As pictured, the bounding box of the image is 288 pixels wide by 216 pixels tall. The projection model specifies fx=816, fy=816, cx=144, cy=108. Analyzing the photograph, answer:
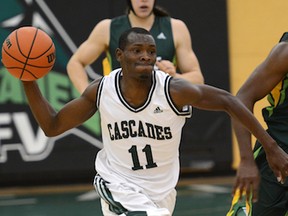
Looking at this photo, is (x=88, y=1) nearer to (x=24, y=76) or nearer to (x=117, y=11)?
(x=117, y=11)

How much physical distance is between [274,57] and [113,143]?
1.14 m

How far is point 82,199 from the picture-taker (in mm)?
9344

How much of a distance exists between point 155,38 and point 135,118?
6.43 feet

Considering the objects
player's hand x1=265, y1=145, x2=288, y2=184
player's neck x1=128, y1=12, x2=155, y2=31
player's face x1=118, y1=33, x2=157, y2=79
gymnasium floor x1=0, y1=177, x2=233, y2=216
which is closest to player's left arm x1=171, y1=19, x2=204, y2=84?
player's neck x1=128, y1=12, x2=155, y2=31

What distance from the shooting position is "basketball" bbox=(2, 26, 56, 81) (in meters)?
5.04

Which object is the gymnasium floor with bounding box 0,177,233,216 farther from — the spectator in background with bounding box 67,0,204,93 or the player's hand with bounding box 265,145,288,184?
the player's hand with bounding box 265,145,288,184

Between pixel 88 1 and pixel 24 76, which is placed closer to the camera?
pixel 24 76

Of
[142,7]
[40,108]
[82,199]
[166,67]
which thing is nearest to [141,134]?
[40,108]

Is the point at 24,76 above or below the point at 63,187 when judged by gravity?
above

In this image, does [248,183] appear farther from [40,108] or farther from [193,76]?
[193,76]

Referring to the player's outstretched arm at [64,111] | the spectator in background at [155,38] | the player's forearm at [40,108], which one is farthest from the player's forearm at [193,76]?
the player's forearm at [40,108]

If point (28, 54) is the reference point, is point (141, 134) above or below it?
below

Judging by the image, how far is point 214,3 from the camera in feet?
34.0

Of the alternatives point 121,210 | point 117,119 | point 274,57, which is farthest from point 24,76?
point 274,57
